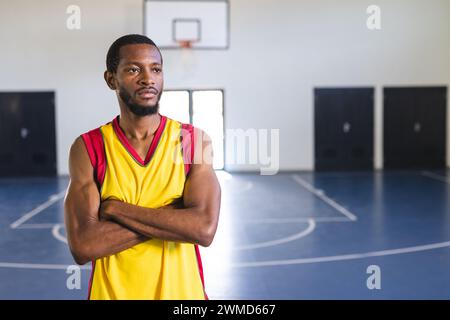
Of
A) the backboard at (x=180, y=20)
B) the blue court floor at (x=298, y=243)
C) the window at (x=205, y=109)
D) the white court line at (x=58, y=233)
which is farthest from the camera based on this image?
the backboard at (x=180, y=20)

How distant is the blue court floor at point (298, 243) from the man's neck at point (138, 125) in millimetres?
3582

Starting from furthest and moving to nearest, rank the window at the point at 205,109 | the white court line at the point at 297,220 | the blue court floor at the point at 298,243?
the window at the point at 205,109 < the white court line at the point at 297,220 < the blue court floor at the point at 298,243

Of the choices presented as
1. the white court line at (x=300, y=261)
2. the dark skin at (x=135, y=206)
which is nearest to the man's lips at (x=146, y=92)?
the dark skin at (x=135, y=206)

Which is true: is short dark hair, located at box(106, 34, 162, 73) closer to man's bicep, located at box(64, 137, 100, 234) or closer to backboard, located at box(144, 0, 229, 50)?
man's bicep, located at box(64, 137, 100, 234)

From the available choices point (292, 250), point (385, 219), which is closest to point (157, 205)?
point (292, 250)

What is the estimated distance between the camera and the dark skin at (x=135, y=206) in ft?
5.91

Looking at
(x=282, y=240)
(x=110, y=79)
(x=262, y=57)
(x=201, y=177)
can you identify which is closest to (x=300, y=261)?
(x=282, y=240)

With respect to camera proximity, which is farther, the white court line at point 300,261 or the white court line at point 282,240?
the white court line at point 282,240

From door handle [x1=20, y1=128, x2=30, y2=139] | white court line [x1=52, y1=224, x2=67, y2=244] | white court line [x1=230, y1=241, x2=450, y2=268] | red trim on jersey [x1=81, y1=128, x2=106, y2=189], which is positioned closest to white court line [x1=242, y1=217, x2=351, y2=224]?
white court line [x1=230, y1=241, x2=450, y2=268]

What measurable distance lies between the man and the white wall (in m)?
12.7

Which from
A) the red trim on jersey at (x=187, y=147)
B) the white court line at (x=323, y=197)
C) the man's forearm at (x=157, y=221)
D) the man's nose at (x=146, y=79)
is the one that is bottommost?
the white court line at (x=323, y=197)

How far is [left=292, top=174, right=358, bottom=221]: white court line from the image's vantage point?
9.31 meters

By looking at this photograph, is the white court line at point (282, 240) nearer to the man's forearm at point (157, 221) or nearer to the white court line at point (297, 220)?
the white court line at point (297, 220)

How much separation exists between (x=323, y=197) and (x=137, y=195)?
9.47 m
